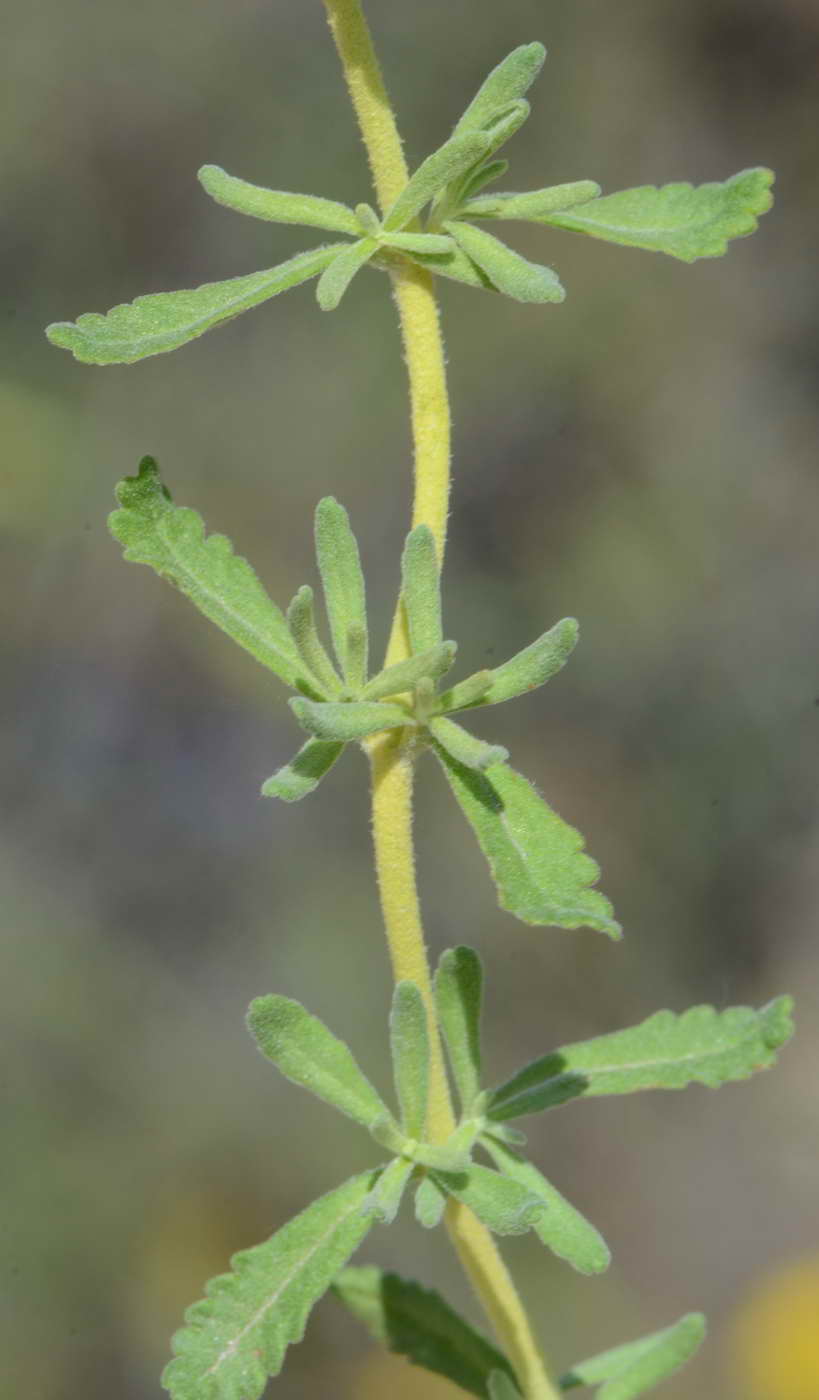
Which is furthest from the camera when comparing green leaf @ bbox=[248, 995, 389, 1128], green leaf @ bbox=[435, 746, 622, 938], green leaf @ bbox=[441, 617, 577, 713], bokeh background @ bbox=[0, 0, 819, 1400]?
bokeh background @ bbox=[0, 0, 819, 1400]

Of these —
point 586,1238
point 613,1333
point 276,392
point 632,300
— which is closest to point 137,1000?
point 613,1333

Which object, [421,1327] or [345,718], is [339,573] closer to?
[345,718]

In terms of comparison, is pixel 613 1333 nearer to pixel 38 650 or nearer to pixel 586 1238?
pixel 38 650

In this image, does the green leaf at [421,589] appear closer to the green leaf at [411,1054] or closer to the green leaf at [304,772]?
the green leaf at [304,772]

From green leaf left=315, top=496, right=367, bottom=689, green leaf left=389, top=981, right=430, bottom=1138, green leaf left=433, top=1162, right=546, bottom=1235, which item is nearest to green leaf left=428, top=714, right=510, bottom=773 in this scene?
green leaf left=315, top=496, right=367, bottom=689

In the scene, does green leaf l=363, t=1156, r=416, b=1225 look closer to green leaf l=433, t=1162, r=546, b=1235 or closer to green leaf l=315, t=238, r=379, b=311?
green leaf l=433, t=1162, r=546, b=1235

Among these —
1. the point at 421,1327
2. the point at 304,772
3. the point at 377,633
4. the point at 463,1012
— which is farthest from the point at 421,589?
the point at 377,633
